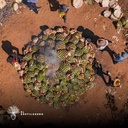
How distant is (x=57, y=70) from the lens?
15.2 m

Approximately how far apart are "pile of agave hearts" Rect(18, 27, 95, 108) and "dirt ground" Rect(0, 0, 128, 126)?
0.49m

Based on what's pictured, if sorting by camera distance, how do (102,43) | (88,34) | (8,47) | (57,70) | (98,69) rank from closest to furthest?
(57,70) → (102,43) → (98,69) → (8,47) → (88,34)

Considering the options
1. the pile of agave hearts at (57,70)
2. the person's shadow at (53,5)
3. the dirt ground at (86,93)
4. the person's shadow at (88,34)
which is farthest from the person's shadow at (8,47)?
the person's shadow at (88,34)

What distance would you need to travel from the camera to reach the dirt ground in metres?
15.0

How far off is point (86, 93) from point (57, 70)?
2.35 m

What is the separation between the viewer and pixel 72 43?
1566 centimetres

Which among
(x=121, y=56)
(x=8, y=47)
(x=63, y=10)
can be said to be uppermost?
(x=63, y=10)

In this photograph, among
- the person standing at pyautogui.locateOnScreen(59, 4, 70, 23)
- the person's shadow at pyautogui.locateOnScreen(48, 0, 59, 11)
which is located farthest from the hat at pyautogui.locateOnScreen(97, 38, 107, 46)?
the person's shadow at pyautogui.locateOnScreen(48, 0, 59, 11)

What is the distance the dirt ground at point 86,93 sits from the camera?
15.0m

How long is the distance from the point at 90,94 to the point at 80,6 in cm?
597

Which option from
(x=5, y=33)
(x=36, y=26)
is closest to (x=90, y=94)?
(x=36, y=26)

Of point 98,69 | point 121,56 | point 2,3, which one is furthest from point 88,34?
point 2,3

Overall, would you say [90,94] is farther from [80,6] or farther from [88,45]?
[80,6]

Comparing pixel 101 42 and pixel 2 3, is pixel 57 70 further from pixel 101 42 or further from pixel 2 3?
pixel 2 3
